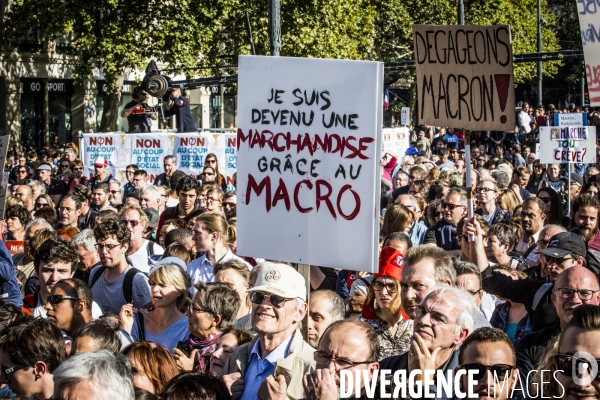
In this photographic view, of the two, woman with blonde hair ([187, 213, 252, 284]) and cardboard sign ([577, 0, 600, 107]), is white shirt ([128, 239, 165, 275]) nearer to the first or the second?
→ woman with blonde hair ([187, 213, 252, 284])

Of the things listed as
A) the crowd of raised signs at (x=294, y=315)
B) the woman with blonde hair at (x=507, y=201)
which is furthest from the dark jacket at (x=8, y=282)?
the woman with blonde hair at (x=507, y=201)

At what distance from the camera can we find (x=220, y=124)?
44031mm

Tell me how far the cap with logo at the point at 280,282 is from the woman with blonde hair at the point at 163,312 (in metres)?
1.38

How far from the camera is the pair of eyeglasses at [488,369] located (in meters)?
3.74

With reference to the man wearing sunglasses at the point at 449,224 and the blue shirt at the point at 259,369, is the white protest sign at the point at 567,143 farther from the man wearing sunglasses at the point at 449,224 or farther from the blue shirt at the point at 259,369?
the blue shirt at the point at 259,369

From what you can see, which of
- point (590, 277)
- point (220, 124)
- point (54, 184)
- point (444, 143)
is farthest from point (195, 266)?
point (220, 124)

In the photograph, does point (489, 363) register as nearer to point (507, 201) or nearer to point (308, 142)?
point (308, 142)

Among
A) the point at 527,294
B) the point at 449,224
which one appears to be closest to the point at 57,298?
the point at 527,294

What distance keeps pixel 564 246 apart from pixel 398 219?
2.15 meters

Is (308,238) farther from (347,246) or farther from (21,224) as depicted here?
(21,224)

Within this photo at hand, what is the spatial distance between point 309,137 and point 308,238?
0.49 metres

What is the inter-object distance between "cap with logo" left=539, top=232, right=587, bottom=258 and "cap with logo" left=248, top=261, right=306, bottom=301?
202cm

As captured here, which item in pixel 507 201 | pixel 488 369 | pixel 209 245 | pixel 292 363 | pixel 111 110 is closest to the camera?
pixel 488 369

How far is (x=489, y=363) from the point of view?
3.76m
